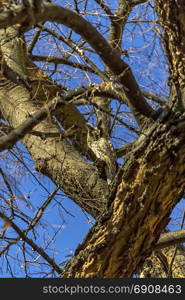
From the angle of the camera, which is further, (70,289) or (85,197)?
(85,197)

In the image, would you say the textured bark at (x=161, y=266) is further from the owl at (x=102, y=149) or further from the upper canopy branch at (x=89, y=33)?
the upper canopy branch at (x=89, y=33)

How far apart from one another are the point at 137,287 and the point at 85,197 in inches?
42.1

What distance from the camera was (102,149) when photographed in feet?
13.5

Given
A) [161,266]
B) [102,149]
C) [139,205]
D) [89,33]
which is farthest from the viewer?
[161,266]

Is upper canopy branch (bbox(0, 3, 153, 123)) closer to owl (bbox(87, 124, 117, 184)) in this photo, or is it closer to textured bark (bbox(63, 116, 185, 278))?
textured bark (bbox(63, 116, 185, 278))

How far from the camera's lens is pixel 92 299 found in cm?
280

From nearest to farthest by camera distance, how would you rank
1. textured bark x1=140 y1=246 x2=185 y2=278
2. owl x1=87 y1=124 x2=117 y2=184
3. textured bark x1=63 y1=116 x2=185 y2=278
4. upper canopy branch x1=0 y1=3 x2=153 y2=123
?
upper canopy branch x1=0 y1=3 x2=153 y2=123, textured bark x1=63 y1=116 x2=185 y2=278, owl x1=87 y1=124 x2=117 y2=184, textured bark x1=140 y1=246 x2=185 y2=278

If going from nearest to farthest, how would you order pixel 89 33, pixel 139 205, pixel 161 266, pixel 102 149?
1. pixel 89 33
2. pixel 139 205
3. pixel 102 149
4. pixel 161 266

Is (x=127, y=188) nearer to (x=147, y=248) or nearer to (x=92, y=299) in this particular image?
(x=147, y=248)

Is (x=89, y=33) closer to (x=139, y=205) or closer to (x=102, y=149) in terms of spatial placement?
(x=139, y=205)

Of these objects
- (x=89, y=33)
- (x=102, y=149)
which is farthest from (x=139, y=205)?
(x=102, y=149)

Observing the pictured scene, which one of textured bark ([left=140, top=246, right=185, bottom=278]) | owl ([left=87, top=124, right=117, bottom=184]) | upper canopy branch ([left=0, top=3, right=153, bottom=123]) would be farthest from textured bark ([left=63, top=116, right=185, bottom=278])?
textured bark ([left=140, top=246, right=185, bottom=278])

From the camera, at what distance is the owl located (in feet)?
12.8

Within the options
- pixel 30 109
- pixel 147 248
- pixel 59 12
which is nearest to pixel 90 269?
pixel 147 248
